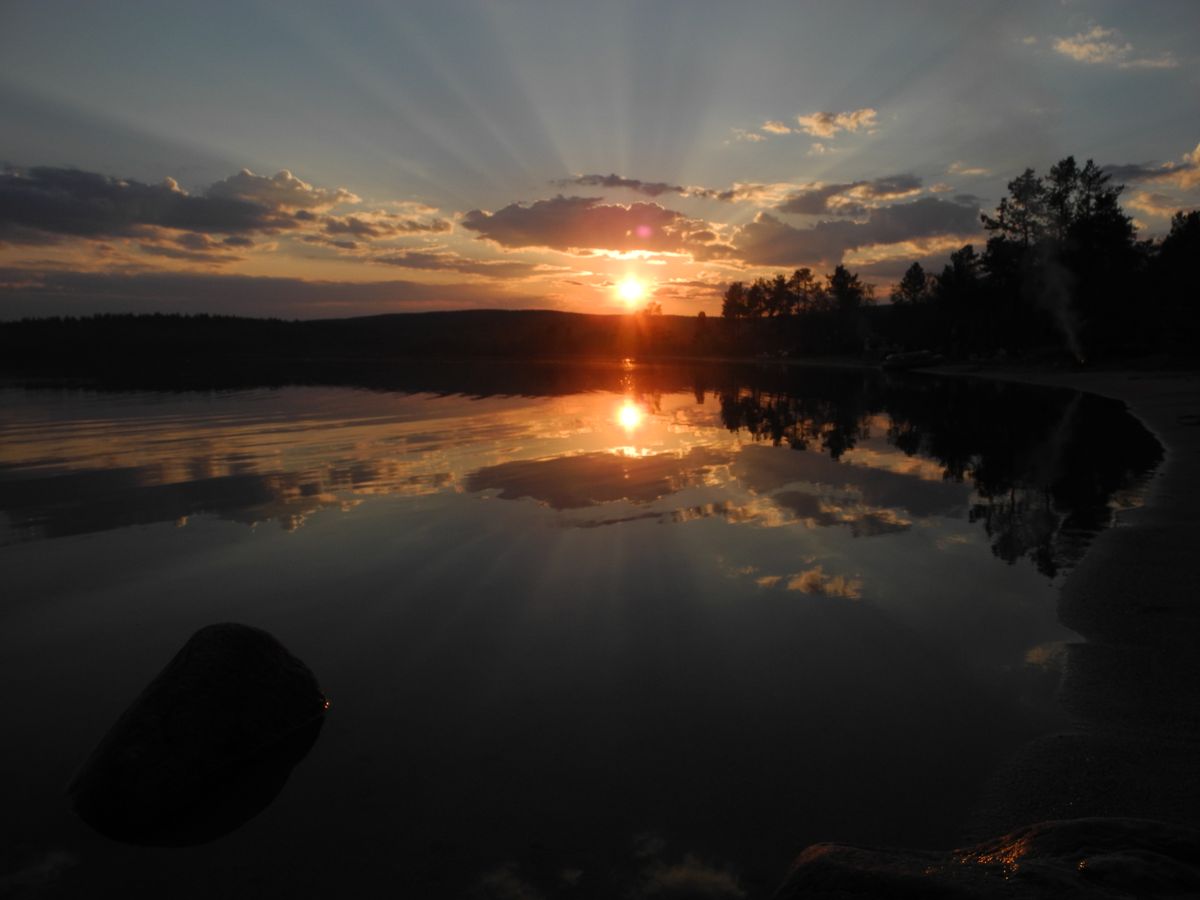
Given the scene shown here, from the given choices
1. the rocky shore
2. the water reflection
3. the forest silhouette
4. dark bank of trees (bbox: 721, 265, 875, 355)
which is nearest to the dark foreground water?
the water reflection

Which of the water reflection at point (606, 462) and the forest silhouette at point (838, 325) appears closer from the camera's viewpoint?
the water reflection at point (606, 462)

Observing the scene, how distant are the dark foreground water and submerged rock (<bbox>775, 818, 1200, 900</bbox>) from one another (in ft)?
2.38

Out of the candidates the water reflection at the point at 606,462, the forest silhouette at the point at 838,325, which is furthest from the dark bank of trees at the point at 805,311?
the water reflection at the point at 606,462

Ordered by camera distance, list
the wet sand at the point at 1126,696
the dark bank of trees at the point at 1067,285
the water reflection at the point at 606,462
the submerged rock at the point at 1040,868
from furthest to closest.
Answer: the dark bank of trees at the point at 1067,285 < the water reflection at the point at 606,462 < the wet sand at the point at 1126,696 < the submerged rock at the point at 1040,868

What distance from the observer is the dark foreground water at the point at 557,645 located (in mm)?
4238

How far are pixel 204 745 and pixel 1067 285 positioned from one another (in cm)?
6231

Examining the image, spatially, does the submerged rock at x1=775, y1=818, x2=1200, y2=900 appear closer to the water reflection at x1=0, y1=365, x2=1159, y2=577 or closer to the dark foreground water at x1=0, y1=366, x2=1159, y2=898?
the dark foreground water at x1=0, y1=366, x2=1159, y2=898

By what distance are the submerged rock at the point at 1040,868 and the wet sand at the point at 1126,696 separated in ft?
2.61

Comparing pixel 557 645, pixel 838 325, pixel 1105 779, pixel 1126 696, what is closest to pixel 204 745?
pixel 557 645

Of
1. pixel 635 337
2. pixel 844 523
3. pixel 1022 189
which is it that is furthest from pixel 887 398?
pixel 635 337

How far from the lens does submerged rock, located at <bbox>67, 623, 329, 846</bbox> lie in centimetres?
453

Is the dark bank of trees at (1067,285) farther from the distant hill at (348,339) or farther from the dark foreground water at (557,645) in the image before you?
the distant hill at (348,339)

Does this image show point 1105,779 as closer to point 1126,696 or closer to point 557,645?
point 1126,696

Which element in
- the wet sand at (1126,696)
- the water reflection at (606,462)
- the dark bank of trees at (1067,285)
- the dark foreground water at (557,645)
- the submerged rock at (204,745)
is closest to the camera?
the dark foreground water at (557,645)
